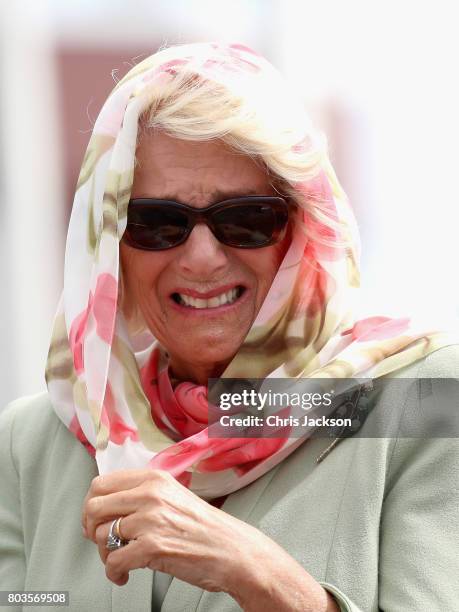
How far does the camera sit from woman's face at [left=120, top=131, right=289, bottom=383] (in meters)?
2.23

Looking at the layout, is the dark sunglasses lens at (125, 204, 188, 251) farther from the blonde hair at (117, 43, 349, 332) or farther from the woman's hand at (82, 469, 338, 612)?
the woman's hand at (82, 469, 338, 612)

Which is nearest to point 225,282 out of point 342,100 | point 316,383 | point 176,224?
point 176,224

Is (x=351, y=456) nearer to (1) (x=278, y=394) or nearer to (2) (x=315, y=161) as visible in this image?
(1) (x=278, y=394)

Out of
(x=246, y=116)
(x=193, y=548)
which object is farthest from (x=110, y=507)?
(x=246, y=116)

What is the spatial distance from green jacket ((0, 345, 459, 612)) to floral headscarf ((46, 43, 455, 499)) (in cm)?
6

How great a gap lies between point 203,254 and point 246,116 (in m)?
0.28

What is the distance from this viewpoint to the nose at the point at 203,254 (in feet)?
7.26

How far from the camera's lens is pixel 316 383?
6.98 feet

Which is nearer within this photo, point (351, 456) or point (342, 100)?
point (351, 456)

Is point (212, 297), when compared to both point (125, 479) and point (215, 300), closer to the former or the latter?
point (215, 300)

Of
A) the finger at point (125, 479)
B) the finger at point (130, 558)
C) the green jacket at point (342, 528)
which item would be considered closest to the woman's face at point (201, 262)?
the green jacket at point (342, 528)

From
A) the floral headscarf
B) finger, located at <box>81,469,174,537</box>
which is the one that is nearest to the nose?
the floral headscarf

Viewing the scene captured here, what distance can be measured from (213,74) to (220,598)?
1014 mm

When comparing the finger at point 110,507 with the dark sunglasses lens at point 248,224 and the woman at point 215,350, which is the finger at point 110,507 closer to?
the woman at point 215,350
